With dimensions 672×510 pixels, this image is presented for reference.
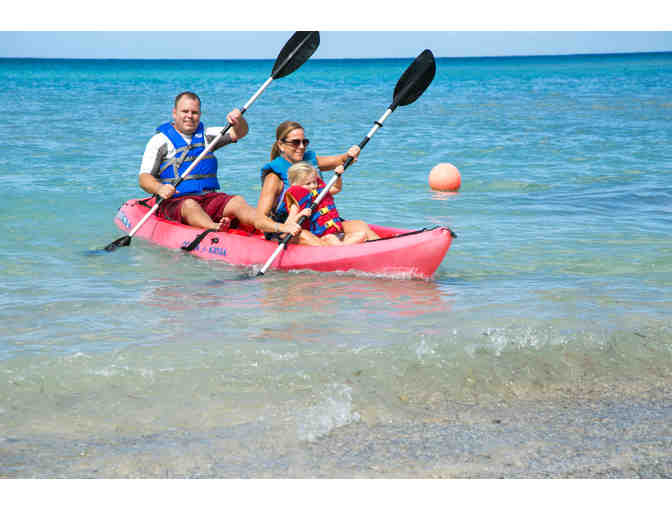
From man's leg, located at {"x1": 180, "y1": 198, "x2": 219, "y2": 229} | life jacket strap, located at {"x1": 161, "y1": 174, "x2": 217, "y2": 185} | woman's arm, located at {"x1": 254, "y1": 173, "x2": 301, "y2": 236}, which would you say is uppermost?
woman's arm, located at {"x1": 254, "y1": 173, "x2": 301, "y2": 236}

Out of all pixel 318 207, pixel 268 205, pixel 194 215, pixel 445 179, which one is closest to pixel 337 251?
pixel 318 207

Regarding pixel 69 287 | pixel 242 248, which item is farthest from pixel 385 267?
pixel 69 287

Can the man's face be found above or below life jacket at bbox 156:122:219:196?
above

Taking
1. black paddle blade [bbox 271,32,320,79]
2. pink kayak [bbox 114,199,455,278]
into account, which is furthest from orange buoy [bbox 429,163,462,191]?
pink kayak [bbox 114,199,455,278]

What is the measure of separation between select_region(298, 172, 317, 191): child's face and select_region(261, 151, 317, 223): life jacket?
8.0 inches

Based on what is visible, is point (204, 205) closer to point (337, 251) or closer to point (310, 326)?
point (337, 251)

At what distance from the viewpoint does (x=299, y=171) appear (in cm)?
575

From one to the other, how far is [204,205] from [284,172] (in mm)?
1212

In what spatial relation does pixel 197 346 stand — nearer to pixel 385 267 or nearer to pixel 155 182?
pixel 385 267

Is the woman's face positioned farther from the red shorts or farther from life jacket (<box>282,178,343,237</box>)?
the red shorts

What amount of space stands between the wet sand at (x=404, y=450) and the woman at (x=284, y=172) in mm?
2726

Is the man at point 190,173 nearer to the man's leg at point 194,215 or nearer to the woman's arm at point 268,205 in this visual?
the man's leg at point 194,215

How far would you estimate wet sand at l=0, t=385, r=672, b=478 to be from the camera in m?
2.87

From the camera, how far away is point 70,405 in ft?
11.6
